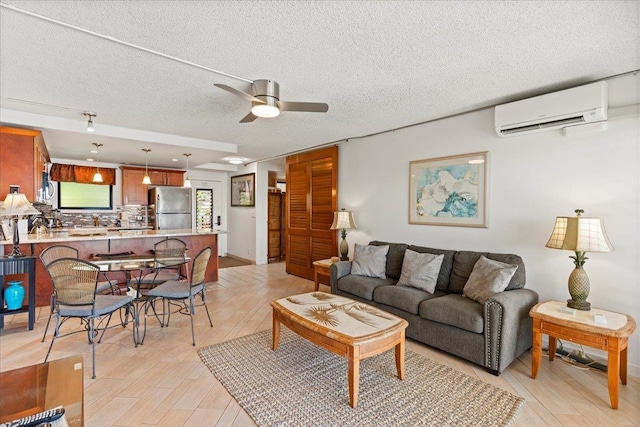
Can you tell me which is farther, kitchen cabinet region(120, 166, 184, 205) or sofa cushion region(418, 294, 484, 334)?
kitchen cabinet region(120, 166, 184, 205)

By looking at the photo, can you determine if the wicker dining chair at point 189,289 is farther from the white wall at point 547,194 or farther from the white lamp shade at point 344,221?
the white wall at point 547,194

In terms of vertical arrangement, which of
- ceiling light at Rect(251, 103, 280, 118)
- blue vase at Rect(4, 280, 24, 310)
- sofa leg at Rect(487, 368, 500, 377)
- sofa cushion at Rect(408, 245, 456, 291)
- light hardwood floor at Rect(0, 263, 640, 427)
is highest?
ceiling light at Rect(251, 103, 280, 118)

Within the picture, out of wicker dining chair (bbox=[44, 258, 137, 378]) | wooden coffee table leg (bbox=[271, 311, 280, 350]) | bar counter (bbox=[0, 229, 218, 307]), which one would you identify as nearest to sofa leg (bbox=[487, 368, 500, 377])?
wooden coffee table leg (bbox=[271, 311, 280, 350])

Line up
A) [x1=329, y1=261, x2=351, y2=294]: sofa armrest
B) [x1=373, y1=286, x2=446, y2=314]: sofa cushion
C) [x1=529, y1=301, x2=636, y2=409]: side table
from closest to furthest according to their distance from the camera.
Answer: [x1=529, y1=301, x2=636, y2=409]: side table, [x1=373, y1=286, x2=446, y2=314]: sofa cushion, [x1=329, y1=261, x2=351, y2=294]: sofa armrest

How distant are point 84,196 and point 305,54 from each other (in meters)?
6.73

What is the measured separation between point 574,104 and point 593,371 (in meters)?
2.26

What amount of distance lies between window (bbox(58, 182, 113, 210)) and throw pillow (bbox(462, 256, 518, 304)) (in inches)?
288

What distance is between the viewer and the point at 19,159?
3.77 meters

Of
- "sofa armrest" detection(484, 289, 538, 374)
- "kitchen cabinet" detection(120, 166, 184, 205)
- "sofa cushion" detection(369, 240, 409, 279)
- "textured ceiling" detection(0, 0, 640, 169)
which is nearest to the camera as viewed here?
"textured ceiling" detection(0, 0, 640, 169)

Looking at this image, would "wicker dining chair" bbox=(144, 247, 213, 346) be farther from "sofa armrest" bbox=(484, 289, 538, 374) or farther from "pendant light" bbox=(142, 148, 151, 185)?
"pendant light" bbox=(142, 148, 151, 185)

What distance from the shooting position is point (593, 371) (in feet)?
8.50

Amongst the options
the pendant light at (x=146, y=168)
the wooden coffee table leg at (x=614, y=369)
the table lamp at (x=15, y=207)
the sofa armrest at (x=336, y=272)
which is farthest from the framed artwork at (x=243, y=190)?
the wooden coffee table leg at (x=614, y=369)

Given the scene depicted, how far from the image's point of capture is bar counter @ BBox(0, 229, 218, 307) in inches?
155

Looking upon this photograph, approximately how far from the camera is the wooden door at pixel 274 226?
7.79 m
